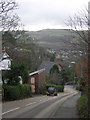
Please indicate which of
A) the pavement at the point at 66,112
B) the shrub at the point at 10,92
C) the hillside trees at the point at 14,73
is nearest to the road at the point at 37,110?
the pavement at the point at 66,112

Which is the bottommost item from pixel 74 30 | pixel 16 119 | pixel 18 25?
pixel 16 119

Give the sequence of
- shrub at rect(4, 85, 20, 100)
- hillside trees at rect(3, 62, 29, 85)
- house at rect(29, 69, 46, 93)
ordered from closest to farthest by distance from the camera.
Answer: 1. shrub at rect(4, 85, 20, 100)
2. hillside trees at rect(3, 62, 29, 85)
3. house at rect(29, 69, 46, 93)

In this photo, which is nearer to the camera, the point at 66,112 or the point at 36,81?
the point at 66,112

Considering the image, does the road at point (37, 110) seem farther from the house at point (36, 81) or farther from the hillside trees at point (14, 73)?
the house at point (36, 81)

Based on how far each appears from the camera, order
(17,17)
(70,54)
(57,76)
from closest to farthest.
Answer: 1. (70,54)
2. (17,17)
3. (57,76)

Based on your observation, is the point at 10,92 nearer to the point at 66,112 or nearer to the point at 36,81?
the point at 66,112

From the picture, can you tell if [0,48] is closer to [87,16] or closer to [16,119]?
[16,119]

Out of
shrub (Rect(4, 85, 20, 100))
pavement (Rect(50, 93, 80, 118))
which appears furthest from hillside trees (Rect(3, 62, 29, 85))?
pavement (Rect(50, 93, 80, 118))

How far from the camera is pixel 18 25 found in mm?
29625

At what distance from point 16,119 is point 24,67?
85.1 feet

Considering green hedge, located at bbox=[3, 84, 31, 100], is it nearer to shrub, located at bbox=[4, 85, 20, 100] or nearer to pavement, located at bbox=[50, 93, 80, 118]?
shrub, located at bbox=[4, 85, 20, 100]

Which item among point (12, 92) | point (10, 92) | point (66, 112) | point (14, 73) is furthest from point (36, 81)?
point (66, 112)

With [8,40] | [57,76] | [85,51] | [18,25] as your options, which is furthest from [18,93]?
[57,76]

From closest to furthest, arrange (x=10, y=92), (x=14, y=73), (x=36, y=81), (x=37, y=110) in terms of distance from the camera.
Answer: (x=37, y=110)
(x=10, y=92)
(x=14, y=73)
(x=36, y=81)
